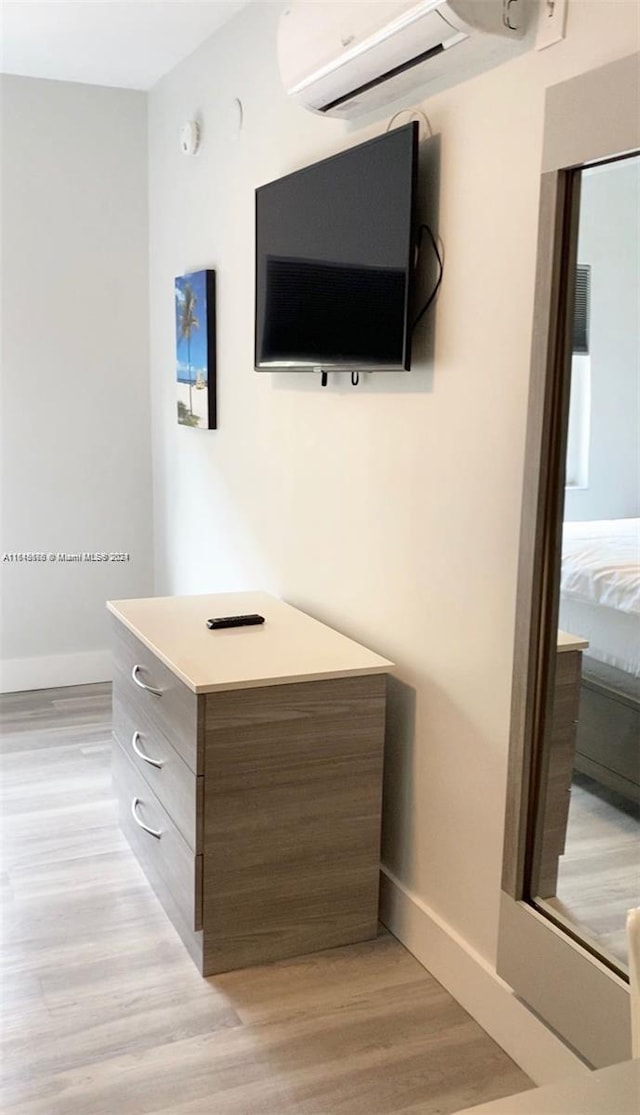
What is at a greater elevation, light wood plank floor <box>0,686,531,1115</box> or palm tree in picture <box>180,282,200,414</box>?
palm tree in picture <box>180,282,200,414</box>

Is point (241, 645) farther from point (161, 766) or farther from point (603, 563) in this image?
point (603, 563)

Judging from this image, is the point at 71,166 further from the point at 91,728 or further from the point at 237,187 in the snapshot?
the point at 91,728

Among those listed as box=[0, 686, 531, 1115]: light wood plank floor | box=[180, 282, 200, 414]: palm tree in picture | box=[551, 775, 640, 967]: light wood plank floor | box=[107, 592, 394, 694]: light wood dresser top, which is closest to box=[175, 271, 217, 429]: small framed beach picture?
box=[180, 282, 200, 414]: palm tree in picture

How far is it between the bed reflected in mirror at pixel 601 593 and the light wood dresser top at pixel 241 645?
2.12ft

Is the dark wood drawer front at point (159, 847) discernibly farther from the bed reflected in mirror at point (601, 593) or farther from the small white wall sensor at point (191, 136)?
the small white wall sensor at point (191, 136)

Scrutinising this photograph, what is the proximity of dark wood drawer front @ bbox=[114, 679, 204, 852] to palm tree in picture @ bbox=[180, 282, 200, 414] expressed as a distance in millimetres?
1339

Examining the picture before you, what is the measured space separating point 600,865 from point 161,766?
1.22 metres

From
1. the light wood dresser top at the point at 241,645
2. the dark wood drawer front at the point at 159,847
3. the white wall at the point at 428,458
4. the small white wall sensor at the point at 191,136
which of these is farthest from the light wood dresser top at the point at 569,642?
the small white wall sensor at the point at 191,136

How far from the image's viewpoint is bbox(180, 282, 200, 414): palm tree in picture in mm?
3814

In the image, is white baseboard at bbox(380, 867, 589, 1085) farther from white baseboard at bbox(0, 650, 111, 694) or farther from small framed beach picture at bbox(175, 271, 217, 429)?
white baseboard at bbox(0, 650, 111, 694)

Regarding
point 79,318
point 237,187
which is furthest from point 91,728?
point 237,187

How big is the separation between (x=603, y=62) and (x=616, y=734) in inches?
45.4

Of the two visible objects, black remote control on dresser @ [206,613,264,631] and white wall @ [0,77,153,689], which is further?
white wall @ [0,77,153,689]

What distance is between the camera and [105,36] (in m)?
3.62
